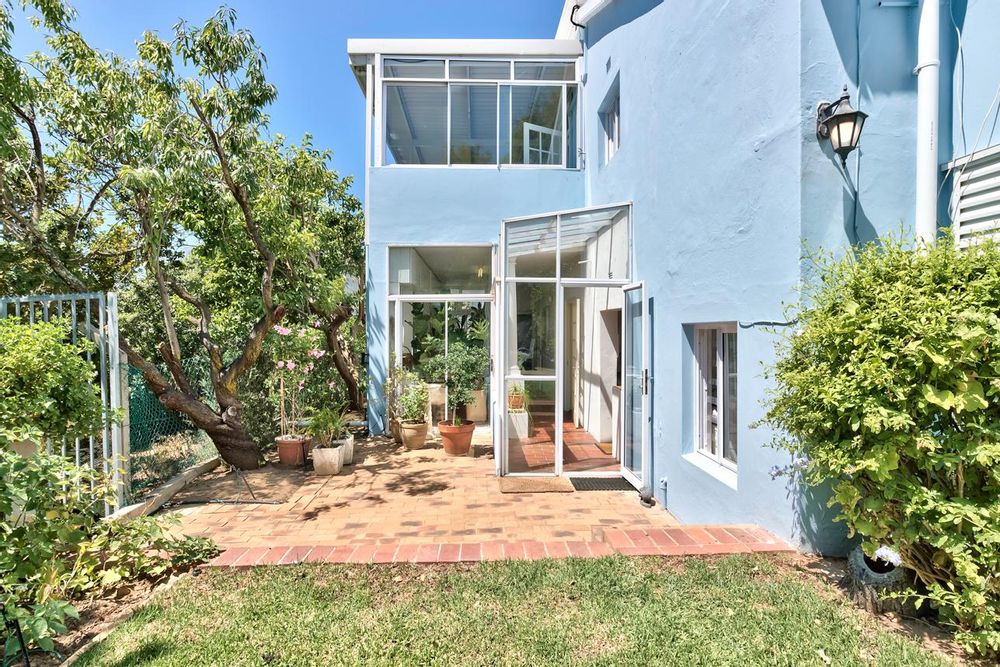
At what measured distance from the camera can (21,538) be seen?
270 cm

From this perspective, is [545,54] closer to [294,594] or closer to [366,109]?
[366,109]

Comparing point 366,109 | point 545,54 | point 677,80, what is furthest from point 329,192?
point 677,80

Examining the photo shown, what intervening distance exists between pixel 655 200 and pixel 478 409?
5588 mm

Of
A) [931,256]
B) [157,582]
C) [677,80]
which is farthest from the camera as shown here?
[677,80]

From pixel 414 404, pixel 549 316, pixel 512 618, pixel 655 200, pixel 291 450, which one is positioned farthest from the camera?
pixel 414 404

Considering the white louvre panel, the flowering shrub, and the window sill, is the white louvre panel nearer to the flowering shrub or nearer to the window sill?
the window sill

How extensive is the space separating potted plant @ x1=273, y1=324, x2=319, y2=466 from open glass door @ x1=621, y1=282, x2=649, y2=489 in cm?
504

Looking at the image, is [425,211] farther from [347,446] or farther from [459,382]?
[347,446]

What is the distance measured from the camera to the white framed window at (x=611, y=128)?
848 cm

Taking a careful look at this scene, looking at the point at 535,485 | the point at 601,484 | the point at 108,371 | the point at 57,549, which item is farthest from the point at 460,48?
the point at 57,549

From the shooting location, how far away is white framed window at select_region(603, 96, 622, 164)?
334 inches

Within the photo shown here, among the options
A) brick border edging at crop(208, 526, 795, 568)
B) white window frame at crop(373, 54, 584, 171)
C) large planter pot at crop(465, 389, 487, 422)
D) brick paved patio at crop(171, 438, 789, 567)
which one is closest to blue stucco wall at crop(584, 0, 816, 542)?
brick border edging at crop(208, 526, 795, 568)

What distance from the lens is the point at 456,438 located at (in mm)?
8305

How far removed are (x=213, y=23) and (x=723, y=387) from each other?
7116mm
